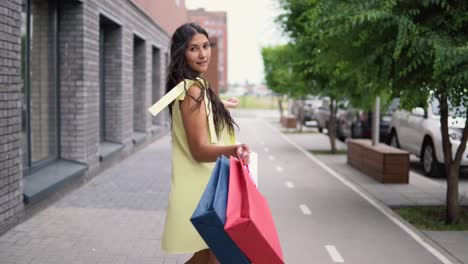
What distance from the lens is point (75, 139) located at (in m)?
10.2

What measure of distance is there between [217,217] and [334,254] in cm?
369

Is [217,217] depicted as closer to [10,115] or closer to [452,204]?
[10,115]

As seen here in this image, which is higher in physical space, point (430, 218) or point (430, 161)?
point (430, 161)

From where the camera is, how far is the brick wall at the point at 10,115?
6773 millimetres

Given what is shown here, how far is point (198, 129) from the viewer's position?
3.44m

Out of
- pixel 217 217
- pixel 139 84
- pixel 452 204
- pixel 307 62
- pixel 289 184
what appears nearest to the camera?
pixel 217 217

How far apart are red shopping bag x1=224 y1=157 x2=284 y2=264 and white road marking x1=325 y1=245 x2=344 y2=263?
3170mm

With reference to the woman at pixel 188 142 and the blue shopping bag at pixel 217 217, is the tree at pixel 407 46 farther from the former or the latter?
the blue shopping bag at pixel 217 217

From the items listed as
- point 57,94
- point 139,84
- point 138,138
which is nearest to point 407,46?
point 57,94

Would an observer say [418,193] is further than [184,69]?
Yes

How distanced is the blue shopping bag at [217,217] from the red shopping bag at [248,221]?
4cm

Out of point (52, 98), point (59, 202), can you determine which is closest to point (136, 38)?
point (52, 98)

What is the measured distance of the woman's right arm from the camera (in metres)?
3.42

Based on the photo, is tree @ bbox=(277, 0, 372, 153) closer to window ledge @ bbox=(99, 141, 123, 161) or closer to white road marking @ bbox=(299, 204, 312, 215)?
window ledge @ bbox=(99, 141, 123, 161)
